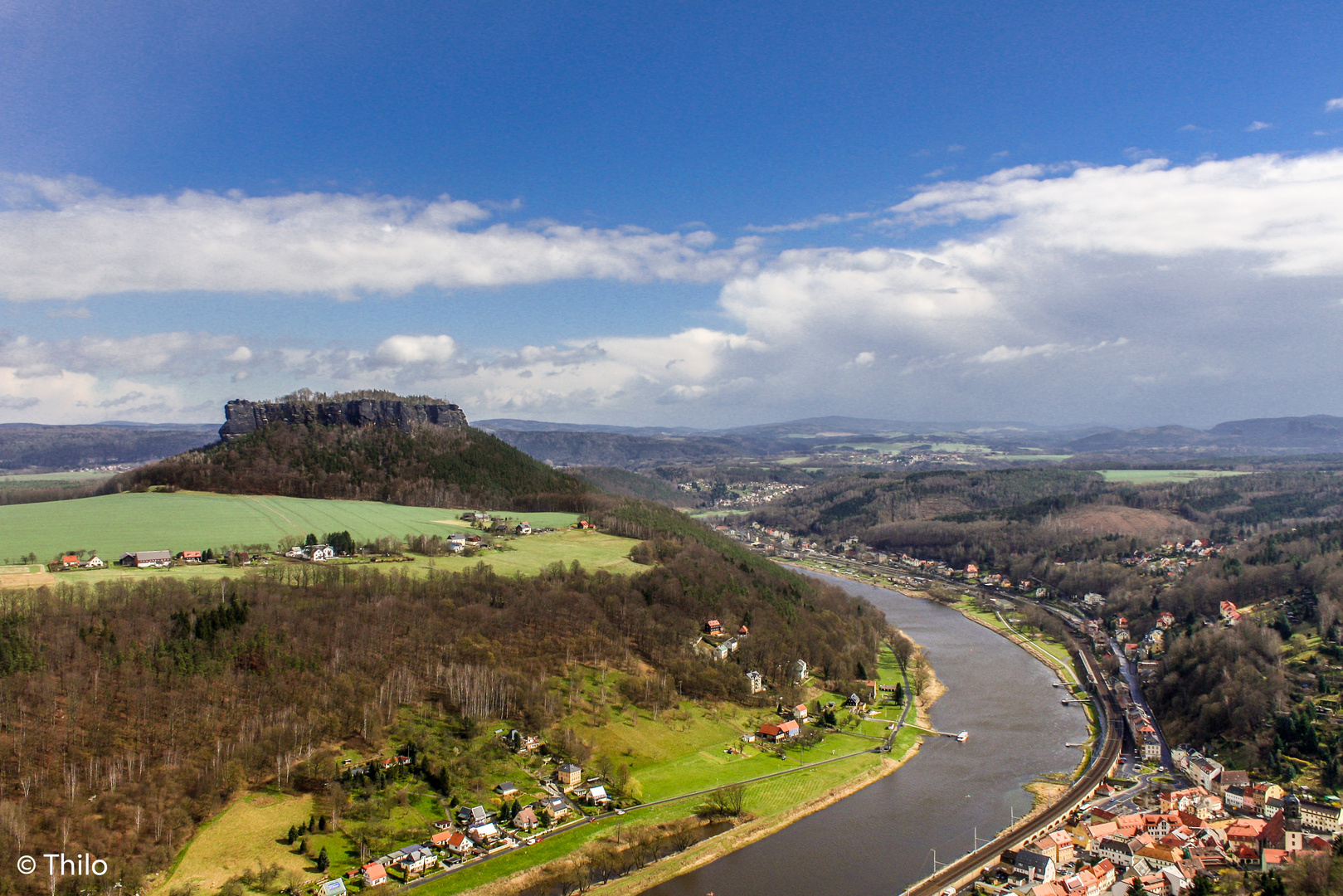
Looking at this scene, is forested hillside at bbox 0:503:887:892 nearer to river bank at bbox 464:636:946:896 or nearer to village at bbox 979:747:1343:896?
river bank at bbox 464:636:946:896

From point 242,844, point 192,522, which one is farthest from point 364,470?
point 242,844

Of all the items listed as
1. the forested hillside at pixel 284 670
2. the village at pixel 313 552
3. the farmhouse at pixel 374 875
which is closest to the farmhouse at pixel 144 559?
the village at pixel 313 552

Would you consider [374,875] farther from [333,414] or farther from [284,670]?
[333,414]

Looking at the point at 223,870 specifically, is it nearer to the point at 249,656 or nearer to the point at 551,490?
the point at 249,656

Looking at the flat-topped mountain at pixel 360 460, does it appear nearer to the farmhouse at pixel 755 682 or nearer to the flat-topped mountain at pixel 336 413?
the flat-topped mountain at pixel 336 413

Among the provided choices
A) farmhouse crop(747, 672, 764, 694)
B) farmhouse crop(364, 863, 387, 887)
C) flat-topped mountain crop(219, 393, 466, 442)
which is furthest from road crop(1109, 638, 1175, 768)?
flat-topped mountain crop(219, 393, 466, 442)

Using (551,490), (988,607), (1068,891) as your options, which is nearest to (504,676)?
(1068,891)
